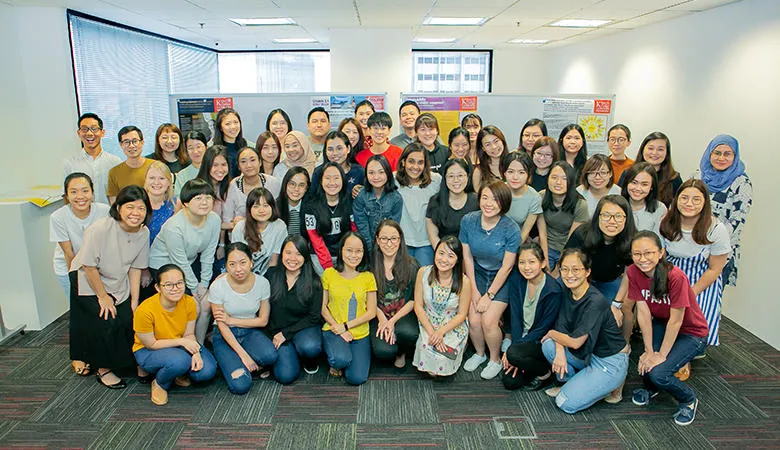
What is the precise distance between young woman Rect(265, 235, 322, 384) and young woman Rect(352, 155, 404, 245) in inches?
18.8

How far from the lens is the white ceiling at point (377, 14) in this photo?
483cm

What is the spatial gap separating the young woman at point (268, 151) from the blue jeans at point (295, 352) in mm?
1300

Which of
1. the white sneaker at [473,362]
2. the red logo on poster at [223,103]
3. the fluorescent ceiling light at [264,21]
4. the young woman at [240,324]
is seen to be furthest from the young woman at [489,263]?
the fluorescent ceiling light at [264,21]

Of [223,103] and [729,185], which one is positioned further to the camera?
[223,103]

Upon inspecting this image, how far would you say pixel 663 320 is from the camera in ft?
9.46

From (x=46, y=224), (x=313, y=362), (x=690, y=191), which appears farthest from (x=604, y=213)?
(x=46, y=224)

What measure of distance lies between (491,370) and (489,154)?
5.18 feet

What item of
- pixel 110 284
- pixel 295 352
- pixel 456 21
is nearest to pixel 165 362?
pixel 110 284

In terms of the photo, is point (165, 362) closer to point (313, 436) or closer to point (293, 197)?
point (313, 436)

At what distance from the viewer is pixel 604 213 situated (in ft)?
9.54

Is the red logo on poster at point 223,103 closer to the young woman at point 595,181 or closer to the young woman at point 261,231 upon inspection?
the young woman at point 261,231

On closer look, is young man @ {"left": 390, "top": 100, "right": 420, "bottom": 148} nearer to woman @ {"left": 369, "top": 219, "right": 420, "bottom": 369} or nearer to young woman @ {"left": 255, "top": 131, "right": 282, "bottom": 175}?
young woman @ {"left": 255, "top": 131, "right": 282, "bottom": 175}

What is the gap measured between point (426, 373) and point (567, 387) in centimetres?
85

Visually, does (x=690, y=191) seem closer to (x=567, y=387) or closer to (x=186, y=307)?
(x=567, y=387)
